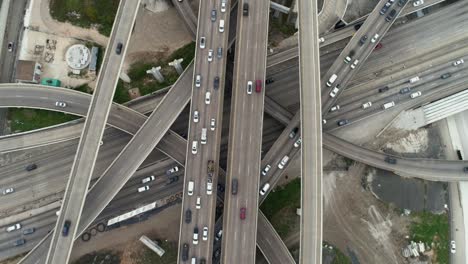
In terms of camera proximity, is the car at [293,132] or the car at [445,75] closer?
the car at [293,132]

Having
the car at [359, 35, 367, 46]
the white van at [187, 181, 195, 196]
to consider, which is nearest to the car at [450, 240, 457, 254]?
the car at [359, 35, 367, 46]

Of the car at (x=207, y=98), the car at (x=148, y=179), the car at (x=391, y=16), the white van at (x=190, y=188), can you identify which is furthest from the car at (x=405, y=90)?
the car at (x=148, y=179)

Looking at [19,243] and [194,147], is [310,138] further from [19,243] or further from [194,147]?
[19,243]

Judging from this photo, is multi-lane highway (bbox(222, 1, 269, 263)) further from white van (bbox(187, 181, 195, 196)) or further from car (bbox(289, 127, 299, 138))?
car (bbox(289, 127, 299, 138))

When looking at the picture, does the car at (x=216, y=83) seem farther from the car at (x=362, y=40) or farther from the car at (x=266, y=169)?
the car at (x=362, y=40)

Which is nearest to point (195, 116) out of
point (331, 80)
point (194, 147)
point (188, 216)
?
point (194, 147)

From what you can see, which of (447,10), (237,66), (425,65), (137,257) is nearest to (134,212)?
(137,257)
